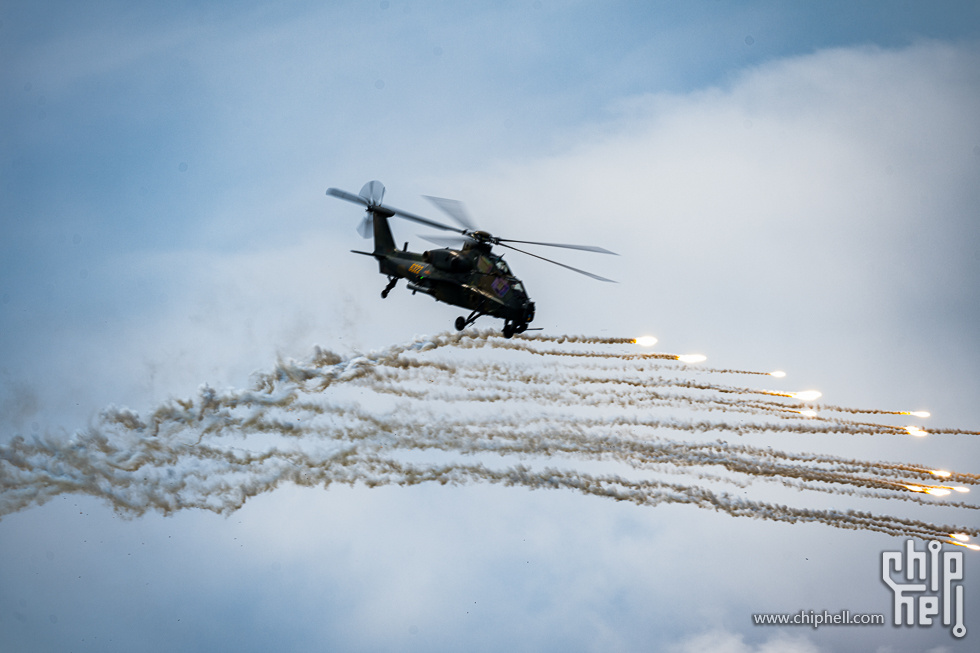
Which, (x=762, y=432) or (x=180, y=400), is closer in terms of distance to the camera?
(x=180, y=400)

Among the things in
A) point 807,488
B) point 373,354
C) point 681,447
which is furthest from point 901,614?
point 373,354

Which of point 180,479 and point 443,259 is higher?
point 443,259

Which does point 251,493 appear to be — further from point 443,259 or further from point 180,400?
point 443,259

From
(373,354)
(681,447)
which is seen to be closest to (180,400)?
(373,354)

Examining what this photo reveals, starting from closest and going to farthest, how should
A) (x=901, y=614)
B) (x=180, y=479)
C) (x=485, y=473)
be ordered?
(x=180, y=479) → (x=485, y=473) → (x=901, y=614)

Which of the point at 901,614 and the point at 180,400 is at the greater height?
the point at 180,400

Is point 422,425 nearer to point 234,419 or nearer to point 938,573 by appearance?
point 234,419

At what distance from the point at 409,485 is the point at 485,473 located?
3428 millimetres

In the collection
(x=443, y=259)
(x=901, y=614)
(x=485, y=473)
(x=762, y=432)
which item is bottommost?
(x=901, y=614)

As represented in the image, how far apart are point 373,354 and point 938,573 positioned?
36427mm

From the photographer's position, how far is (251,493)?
4688 centimetres

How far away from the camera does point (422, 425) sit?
160 feet

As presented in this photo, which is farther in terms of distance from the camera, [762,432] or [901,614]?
[901,614]

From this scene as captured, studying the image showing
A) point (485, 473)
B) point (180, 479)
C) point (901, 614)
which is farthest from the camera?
point (901, 614)
